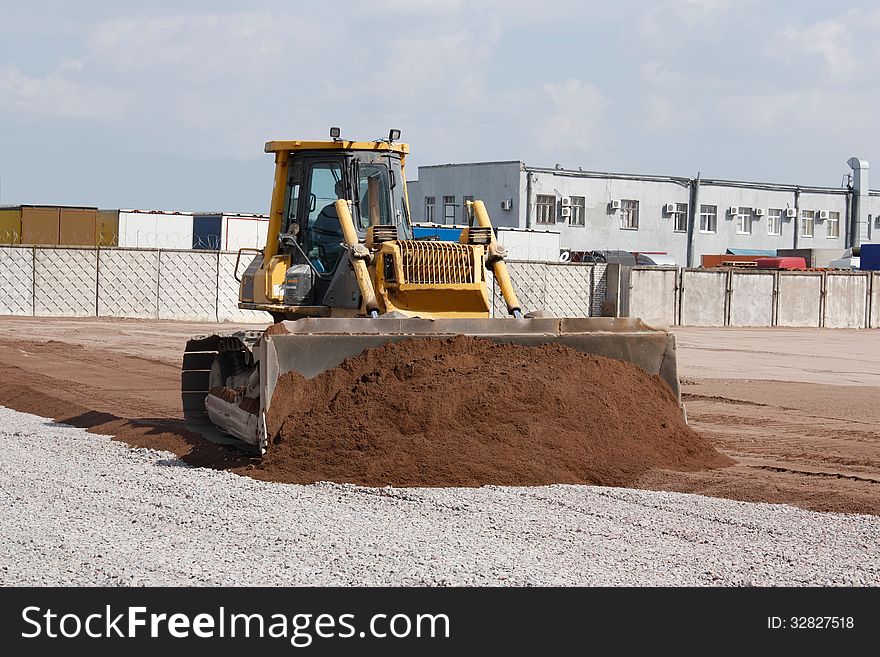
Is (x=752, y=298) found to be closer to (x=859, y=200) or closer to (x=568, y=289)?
(x=568, y=289)

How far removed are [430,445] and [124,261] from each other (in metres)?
26.6

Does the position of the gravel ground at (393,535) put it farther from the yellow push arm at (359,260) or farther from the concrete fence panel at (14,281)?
the concrete fence panel at (14,281)

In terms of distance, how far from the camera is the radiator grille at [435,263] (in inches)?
476

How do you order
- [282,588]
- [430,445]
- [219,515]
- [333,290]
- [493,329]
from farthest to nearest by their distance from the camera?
[333,290] → [493,329] → [430,445] → [219,515] → [282,588]

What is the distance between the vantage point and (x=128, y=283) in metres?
35.0

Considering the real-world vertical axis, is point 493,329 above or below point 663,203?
below

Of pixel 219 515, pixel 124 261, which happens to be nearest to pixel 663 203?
pixel 124 261

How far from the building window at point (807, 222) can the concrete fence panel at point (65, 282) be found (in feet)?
146

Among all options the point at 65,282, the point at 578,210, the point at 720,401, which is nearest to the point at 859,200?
the point at 578,210

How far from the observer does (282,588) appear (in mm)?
6469

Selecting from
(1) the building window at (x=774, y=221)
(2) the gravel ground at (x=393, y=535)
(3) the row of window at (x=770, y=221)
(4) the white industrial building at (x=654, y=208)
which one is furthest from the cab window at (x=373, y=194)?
(1) the building window at (x=774, y=221)

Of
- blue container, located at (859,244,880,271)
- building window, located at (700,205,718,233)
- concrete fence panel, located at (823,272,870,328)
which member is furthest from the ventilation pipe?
concrete fence panel, located at (823,272,870,328)

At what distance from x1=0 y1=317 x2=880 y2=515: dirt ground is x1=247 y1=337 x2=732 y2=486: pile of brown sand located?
17.4 inches

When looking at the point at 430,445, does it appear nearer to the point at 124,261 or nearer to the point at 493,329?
the point at 493,329
